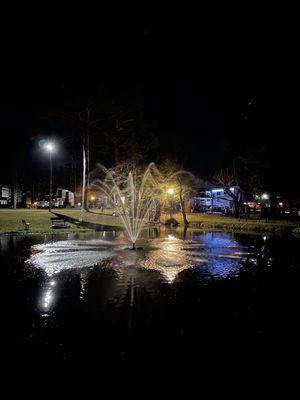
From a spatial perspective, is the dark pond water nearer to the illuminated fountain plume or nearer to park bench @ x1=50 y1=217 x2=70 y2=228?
park bench @ x1=50 y1=217 x2=70 y2=228

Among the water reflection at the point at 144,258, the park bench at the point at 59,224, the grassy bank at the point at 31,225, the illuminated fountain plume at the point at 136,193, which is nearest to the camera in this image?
the water reflection at the point at 144,258

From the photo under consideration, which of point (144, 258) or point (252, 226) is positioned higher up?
point (252, 226)

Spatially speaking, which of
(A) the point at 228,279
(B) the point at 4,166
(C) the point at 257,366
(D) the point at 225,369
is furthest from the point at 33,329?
(B) the point at 4,166

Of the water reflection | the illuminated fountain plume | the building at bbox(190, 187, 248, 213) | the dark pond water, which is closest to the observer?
the dark pond water

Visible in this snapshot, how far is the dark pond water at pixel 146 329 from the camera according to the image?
225 inches

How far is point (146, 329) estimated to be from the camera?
7.81 meters

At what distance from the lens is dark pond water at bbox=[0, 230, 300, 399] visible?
5715 mm

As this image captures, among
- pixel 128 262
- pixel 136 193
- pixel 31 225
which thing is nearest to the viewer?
pixel 128 262

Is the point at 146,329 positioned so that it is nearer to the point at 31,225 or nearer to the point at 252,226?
the point at 31,225

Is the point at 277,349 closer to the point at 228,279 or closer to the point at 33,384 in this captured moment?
the point at 33,384

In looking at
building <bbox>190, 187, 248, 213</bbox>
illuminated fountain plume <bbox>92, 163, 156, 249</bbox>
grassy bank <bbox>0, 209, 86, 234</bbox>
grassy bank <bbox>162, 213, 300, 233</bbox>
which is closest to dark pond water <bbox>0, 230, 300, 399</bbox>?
grassy bank <bbox>0, 209, 86, 234</bbox>

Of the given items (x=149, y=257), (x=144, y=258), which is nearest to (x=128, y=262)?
(x=144, y=258)

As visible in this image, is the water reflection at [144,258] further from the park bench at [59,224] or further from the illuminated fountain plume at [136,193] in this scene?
the illuminated fountain plume at [136,193]

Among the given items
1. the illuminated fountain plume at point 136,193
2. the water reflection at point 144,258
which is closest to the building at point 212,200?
the illuminated fountain plume at point 136,193
